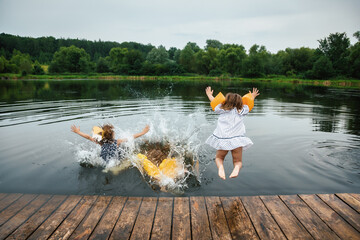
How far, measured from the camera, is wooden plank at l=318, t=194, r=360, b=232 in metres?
3.62

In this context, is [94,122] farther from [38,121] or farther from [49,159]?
[49,159]

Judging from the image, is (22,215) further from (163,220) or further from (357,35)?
(357,35)

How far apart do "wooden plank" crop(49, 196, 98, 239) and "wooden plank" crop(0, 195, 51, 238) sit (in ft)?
2.11

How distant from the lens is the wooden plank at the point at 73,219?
3281mm

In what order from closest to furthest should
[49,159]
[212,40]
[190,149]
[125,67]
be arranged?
[49,159]
[190,149]
[125,67]
[212,40]

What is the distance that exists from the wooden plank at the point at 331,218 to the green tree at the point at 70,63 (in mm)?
92889

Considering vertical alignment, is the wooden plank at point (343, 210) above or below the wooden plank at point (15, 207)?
below

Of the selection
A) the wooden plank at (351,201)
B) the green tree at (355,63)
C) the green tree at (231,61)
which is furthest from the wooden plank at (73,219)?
the green tree at (231,61)

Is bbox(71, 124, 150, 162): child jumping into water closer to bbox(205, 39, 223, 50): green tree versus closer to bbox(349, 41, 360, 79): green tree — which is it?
bbox(349, 41, 360, 79): green tree

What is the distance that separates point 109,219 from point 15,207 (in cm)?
172

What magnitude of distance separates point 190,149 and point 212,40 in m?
124

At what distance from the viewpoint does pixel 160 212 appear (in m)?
3.84

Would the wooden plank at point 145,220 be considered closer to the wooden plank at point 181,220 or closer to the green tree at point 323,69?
the wooden plank at point 181,220

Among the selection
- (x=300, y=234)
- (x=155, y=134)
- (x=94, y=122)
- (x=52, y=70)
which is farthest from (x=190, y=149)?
(x=52, y=70)
